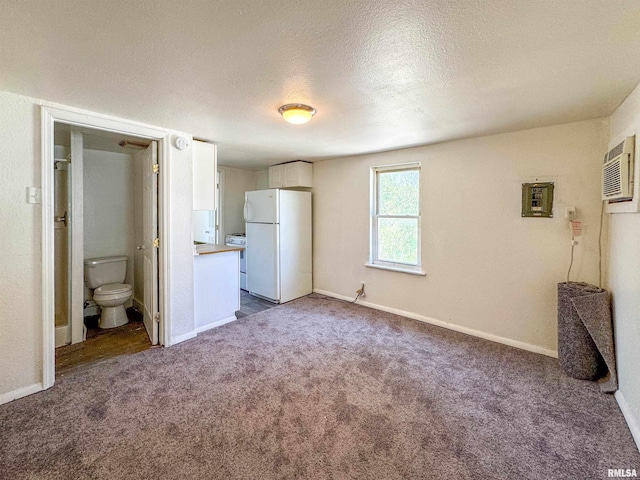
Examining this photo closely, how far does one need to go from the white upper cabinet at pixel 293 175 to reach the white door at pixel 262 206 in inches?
17.7

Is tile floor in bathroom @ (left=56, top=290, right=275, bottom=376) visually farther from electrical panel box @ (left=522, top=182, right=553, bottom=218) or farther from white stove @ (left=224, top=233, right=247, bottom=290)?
electrical panel box @ (left=522, top=182, right=553, bottom=218)

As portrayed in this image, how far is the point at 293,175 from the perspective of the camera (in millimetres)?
4516

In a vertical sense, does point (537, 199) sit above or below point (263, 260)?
above

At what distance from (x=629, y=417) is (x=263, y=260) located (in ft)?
12.8

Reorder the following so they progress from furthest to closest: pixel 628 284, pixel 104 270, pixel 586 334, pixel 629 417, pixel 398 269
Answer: pixel 398 269, pixel 104 270, pixel 586 334, pixel 628 284, pixel 629 417

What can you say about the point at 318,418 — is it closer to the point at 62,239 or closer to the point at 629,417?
the point at 629,417

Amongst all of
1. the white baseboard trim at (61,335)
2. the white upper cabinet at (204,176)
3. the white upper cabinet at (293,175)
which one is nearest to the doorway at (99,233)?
the white baseboard trim at (61,335)

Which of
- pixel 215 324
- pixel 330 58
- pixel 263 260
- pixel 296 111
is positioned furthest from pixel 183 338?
pixel 330 58

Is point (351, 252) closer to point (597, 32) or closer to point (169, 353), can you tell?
point (169, 353)

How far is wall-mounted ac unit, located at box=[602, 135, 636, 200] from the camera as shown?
1.85 metres

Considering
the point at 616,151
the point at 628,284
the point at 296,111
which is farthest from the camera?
the point at 296,111

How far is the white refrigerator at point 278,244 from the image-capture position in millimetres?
4234


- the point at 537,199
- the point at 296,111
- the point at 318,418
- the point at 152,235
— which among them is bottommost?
the point at 318,418

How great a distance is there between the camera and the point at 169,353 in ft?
8.98
